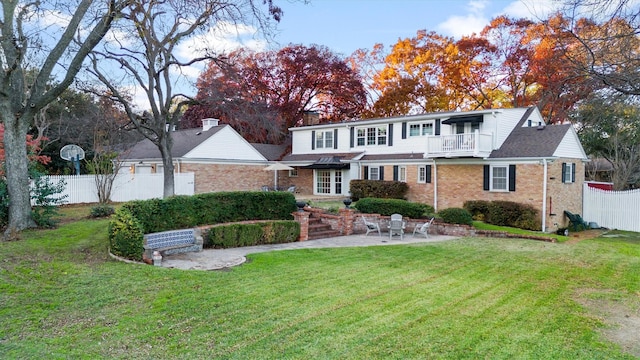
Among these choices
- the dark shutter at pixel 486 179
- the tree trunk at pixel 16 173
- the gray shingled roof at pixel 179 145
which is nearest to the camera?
the tree trunk at pixel 16 173

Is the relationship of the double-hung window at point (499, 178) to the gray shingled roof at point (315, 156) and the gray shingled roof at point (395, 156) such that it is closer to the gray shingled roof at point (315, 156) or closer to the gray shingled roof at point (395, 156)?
the gray shingled roof at point (395, 156)

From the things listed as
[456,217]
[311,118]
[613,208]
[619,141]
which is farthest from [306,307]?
[311,118]

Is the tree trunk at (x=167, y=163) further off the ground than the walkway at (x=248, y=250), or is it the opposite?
the tree trunk at (x=167, y=163)

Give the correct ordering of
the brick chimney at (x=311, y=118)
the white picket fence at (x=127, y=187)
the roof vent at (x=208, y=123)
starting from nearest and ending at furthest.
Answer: the white picket fence at (x=127, y=187)
the roof vent at (x=208, y=123)
the brick chimney at (x=311, y=118)

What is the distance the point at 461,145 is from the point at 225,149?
562 inches

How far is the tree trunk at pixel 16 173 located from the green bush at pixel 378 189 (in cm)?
1606

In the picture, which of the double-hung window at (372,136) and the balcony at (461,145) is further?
the double-hung window at (372,136)

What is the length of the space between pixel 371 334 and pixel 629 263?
9.15 m

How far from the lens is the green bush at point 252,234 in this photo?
1154 centimetres

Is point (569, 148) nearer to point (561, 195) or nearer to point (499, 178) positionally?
point (561, 195)

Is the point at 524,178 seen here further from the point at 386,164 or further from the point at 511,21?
the point at 511,21

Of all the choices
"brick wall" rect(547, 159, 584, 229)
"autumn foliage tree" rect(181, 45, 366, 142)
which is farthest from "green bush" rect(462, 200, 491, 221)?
"autumn foliage tree" rect(181, 45, 366, 142)

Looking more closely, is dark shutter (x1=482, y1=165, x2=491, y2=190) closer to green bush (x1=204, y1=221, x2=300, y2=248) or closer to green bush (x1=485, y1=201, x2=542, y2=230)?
green bush (x1=485, y1=201, x2=542, y2=230)

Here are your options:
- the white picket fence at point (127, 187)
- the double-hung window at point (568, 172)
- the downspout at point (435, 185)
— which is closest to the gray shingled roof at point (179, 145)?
the white picket fence at point (127, 187)
